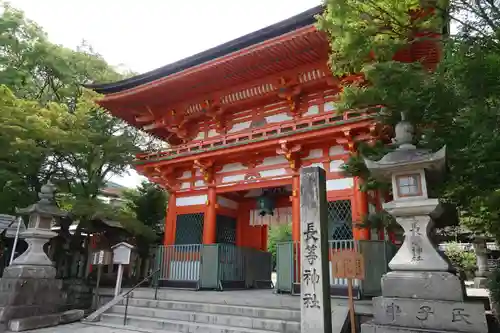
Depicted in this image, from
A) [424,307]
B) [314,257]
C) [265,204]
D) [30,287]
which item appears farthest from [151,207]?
[424,307]

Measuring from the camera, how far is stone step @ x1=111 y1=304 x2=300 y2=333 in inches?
263

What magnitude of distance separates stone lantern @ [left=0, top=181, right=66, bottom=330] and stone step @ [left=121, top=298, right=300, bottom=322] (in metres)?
1.97

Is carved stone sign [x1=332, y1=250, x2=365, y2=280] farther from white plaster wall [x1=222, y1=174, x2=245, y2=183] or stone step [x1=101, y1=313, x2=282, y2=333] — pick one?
white plaster wall [x1=222, y1=174, x2=245, y2=183]

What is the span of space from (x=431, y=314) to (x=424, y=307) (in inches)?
5.0

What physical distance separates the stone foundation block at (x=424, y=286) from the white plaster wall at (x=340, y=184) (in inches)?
175

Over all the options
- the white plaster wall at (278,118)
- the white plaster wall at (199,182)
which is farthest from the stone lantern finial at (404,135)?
the white plaster wall at (199,182)

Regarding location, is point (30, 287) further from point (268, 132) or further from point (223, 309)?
point (268, 132)

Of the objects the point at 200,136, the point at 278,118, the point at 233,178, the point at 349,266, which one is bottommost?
the point at 349,266

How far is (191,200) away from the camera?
42.4 ft

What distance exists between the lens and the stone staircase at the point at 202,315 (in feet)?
22.7

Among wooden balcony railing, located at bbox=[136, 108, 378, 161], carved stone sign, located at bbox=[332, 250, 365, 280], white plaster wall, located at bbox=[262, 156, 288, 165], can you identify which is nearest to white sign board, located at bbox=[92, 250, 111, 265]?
wooden balcony railing, located at bbox=[136, 108, 378, 161]

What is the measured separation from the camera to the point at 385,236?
32.1 ft

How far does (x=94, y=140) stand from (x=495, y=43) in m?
12.2

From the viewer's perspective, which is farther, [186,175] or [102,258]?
[186,175]
